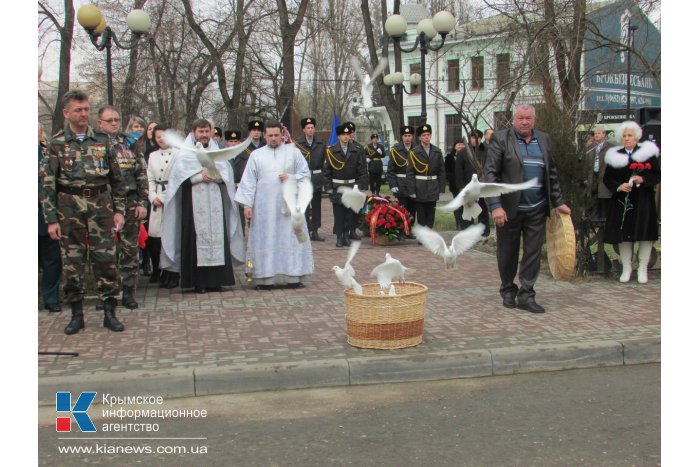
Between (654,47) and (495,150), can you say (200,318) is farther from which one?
(654,47)

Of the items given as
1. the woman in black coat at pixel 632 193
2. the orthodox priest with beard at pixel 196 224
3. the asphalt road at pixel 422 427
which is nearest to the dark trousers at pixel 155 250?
the orthodox priest with beard at pixel 196 224

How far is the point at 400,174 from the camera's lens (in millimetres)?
13547

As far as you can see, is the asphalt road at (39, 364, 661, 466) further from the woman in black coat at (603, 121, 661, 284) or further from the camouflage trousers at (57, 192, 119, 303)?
the woman in black coat at (603, 121, 661, 284)

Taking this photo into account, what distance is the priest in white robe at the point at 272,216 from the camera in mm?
9062

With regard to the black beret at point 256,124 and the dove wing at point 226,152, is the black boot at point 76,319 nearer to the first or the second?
the dove wing at point 226,152

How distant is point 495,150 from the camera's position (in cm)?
759

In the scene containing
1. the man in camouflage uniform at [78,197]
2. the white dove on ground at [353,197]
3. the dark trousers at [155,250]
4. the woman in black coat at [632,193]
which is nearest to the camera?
the white dove on ground at [353,197]

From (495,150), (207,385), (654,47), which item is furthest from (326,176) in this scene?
(654,47)

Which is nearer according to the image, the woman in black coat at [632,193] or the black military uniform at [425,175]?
the woman in black coat at [632,193]

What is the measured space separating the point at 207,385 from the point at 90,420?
881 millimetres

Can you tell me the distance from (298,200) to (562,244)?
110 inches

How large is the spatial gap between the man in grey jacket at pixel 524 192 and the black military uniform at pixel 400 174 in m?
5.71

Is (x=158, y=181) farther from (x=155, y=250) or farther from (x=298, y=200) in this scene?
(x=298, y=200)

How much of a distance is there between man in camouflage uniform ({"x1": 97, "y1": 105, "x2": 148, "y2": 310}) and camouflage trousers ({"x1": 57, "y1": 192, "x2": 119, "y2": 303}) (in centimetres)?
61
